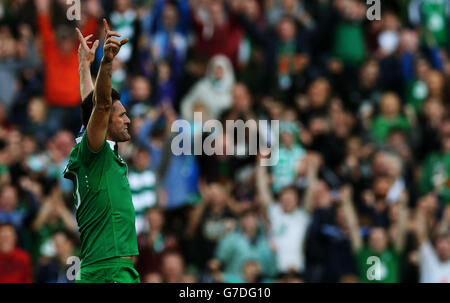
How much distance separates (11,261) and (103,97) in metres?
5.06

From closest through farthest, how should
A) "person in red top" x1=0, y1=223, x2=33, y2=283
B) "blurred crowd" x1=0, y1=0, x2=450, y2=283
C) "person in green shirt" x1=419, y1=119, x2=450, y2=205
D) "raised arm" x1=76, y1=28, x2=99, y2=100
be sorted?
"raised arm" x1=76, y1=28, x2=99, y2=100, "person in red top" x1=0, y1=223, x2=33, y2=283, "blurred crowd" x1=0, y1=0, x2=450, y2=283, "person in green shirt" x1=419, y1=119, x2=450, y2=205

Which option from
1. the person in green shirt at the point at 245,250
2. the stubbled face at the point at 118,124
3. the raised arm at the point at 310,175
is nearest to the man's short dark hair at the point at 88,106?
the stubbled face at the point at 118,124

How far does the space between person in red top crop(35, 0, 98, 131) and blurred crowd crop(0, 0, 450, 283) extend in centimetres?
2

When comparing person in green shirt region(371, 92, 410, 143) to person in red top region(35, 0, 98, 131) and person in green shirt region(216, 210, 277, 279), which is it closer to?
person in green shirt region(216, 210, 277, 279)

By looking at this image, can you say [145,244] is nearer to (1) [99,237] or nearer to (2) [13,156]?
(2) [13,156]

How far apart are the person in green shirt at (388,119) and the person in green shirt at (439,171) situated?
0.47 meters

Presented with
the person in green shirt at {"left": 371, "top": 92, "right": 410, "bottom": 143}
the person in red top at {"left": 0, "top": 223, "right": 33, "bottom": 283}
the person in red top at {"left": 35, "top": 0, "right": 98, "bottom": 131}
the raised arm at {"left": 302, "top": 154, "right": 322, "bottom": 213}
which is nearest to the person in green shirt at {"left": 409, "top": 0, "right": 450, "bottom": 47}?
the person in green shirt at {"left": 371, "top": 92, "right": 410, "bottom": 143}

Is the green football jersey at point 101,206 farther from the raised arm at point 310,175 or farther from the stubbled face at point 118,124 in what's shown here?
the raised arm at point 310,175

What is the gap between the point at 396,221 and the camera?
12.9 m

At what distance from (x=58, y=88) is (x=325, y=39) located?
3.82 metres

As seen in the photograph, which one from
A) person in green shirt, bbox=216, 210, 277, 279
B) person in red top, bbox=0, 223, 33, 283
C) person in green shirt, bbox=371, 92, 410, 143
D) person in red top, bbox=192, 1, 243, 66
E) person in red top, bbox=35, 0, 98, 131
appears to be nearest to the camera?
person in red top, bbox=0, 223, 33, 283

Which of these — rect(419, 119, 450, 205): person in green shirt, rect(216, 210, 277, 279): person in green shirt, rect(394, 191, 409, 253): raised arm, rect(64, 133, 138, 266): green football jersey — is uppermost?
rect(419, 119, 450, 205): person in green shirt

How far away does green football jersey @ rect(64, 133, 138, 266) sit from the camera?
23.6ft

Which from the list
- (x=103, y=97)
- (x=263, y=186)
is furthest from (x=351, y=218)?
(x=103, y=97)
